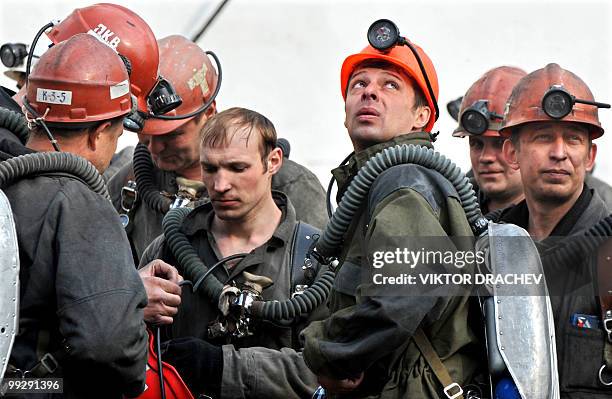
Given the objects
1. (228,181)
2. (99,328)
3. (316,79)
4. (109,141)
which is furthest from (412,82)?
(316,79)

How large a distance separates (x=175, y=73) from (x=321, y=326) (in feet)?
8.38

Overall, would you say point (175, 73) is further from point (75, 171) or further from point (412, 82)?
point (75, 171)

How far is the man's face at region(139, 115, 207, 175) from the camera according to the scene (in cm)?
619

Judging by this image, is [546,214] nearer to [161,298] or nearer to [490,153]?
[490,153]

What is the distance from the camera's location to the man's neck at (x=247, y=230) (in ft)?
17.0

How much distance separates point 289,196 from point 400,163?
1.77 m

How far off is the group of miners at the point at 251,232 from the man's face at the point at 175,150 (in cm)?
1

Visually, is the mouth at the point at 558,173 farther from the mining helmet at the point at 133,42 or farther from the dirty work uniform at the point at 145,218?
the dirty work uniform at the point at 145,218

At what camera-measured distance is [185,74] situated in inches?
252

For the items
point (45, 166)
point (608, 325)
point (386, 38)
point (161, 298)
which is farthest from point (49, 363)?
point (608, 325)

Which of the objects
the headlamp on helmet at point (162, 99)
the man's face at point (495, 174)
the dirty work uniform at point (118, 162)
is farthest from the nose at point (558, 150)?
the dirty work uniform at point (118, 162)

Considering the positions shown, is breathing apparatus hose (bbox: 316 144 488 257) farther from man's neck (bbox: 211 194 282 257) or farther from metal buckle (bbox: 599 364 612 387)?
man's neck (bbox: 211 194 282 257)

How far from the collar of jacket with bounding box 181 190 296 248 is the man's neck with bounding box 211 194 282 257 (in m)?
0.05

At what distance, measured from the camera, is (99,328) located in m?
3.80
